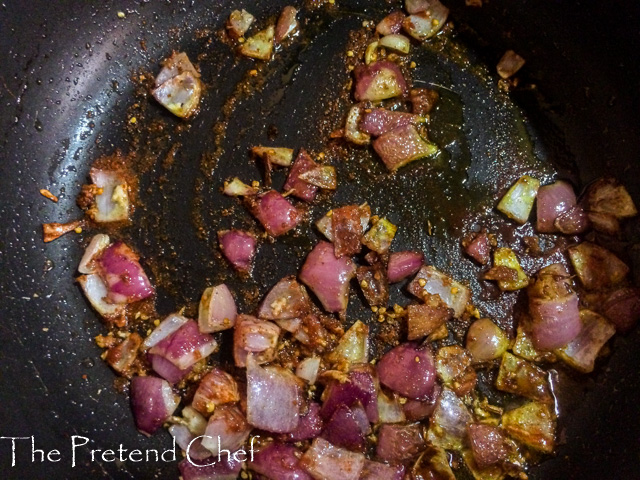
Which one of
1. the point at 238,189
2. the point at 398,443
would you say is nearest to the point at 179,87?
the point at 238,189

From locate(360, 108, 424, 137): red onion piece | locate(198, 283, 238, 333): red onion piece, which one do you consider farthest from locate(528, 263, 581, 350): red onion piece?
locate(198, 283, 238, 333): red onion piece

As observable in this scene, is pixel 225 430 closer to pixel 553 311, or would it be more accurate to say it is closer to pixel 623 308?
pixel 553 311

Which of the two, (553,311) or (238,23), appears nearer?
(553,311)

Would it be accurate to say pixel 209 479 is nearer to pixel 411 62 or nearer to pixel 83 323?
pixel 83 323

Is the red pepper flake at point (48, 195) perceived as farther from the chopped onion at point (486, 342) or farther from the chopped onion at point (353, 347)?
the chopped onion at point (486, 342)

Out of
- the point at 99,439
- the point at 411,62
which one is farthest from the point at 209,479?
the point at 411,62

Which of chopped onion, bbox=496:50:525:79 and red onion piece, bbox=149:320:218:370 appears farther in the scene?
chopped onion, bbox=496:50:525:79

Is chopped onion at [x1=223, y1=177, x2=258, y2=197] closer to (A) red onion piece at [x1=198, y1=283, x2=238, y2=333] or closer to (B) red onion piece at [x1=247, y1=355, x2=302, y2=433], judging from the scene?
(A) red onion piece at [x1=198, y1=283, x2=238, y2=333]
